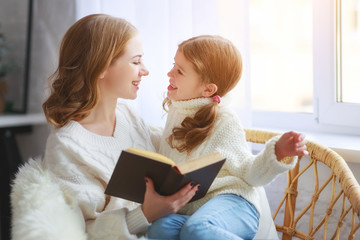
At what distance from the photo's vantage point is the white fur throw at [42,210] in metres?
1.10

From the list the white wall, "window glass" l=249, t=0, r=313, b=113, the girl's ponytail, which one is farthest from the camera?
the white wall

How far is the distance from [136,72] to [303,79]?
2.54 ft

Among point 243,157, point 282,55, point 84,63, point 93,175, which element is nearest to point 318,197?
point 243,157

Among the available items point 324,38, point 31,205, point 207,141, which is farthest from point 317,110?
point 31,205

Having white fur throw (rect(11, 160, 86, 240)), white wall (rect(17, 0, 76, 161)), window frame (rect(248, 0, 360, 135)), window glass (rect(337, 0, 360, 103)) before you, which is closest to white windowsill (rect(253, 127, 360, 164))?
window frame (rect(248, 0, 360, 135))

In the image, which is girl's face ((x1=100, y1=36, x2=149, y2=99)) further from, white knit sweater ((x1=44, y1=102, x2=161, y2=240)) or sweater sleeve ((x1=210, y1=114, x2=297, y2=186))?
sweater sleeve ((x1=210, y1=114, x2=297, y2=186))

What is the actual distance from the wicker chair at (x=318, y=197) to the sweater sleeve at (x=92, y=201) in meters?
0.53

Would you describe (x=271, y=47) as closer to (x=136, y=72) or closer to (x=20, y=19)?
(x=136, y=72)

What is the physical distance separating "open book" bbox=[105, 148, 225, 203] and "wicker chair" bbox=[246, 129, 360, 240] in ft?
1.21

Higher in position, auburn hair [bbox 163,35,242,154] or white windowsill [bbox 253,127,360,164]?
auburn hair [bbox 163,35,242,154]

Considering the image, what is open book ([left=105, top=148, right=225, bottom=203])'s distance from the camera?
1.05 m

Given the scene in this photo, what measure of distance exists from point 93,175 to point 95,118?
0.19m

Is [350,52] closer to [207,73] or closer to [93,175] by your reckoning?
[207,73]

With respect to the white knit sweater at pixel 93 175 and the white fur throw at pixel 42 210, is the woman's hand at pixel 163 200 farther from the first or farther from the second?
the white fur throw at pixel 42 210
